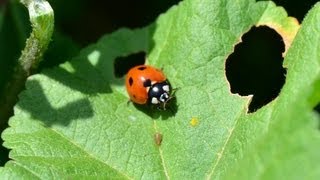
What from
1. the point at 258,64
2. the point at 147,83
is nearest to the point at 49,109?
the point at 147,83

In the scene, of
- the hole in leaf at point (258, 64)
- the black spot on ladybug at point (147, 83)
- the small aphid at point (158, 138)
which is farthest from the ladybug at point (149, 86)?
the hole in leaf at point (258, 64)

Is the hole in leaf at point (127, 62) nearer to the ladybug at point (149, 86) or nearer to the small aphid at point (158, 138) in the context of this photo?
the ladybug at point (149, 86)

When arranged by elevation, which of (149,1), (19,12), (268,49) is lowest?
(268,49)

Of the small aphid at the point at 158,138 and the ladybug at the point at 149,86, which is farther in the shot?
the ladybug at the point at 149,86

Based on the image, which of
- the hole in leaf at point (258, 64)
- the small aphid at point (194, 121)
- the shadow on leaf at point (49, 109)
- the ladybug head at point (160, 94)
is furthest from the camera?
the hole in leaf at point (258, 64)

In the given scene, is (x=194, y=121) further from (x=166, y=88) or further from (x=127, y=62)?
(x=127, y=62)

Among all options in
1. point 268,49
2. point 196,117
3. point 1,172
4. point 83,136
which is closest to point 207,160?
point 196,117

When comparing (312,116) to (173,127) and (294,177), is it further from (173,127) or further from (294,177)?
(173,127)

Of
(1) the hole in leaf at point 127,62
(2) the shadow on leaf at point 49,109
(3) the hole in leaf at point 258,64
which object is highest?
(2) the shadow on leaf at point 49,109
